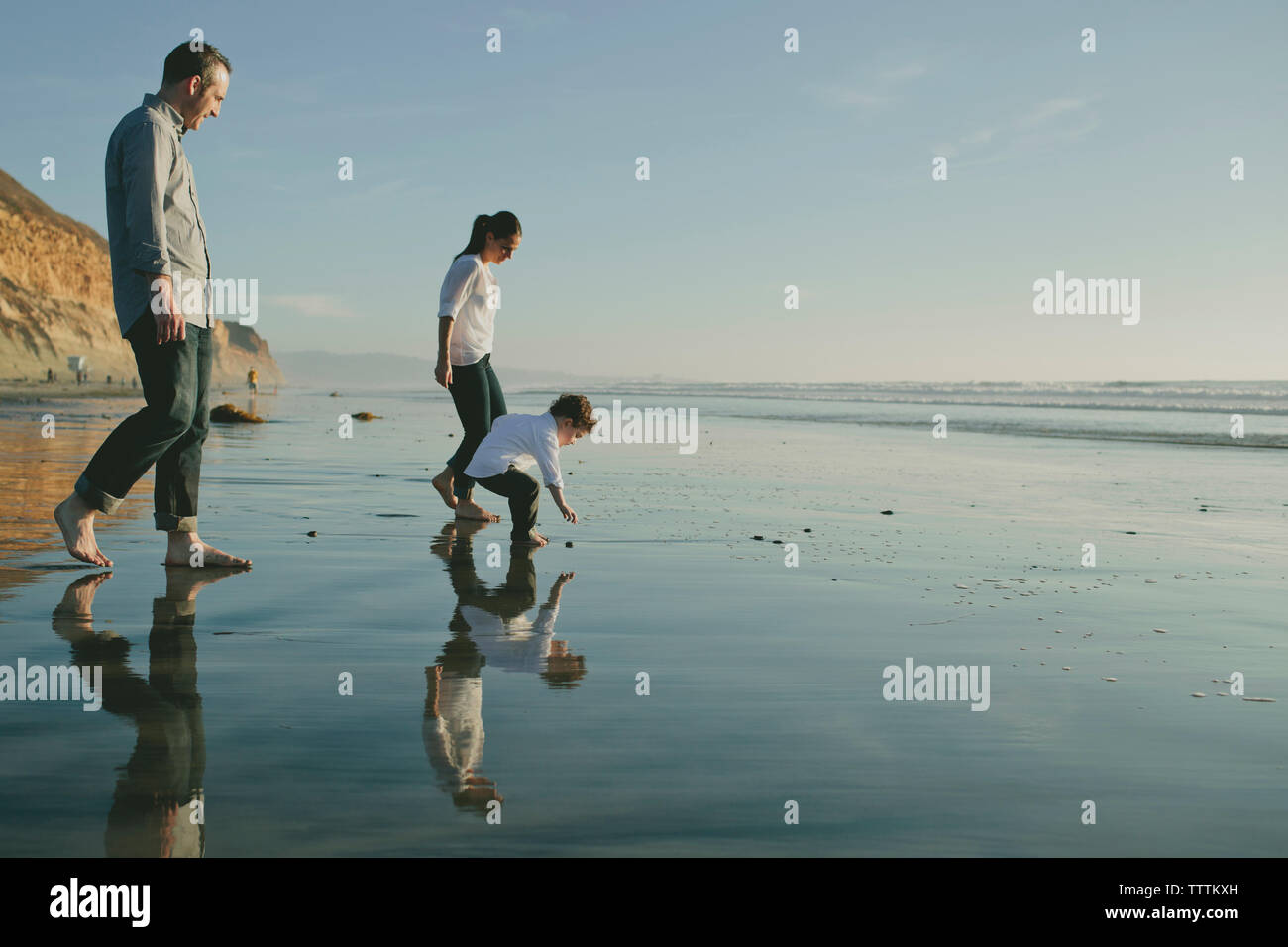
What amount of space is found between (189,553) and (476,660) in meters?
2.09

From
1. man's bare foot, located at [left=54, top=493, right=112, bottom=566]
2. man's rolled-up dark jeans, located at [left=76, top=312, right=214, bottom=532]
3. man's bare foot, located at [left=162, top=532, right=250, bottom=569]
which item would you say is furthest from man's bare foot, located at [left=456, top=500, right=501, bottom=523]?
man's bare foot, located at [left=54, top=493, right=112, bottom=566]

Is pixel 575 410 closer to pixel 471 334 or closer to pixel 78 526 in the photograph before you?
pixel 471 334

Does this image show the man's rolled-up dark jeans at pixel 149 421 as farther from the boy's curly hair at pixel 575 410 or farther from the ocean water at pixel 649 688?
the boy's curly hair at pixel 575 410

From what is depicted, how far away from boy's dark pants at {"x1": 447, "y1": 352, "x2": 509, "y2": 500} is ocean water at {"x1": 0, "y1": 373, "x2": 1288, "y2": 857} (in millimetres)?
379

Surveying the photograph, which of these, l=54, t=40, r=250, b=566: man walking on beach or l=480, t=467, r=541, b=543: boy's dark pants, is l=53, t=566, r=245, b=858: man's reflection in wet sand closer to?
l=54, t=40, r=250, b=566: man walking on beach

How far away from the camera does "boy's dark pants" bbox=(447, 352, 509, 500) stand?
6660mm

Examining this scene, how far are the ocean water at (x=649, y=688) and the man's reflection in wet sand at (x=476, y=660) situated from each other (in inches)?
0.6

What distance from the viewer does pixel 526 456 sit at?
5.92 metres

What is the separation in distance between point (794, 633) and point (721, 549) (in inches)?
75.7

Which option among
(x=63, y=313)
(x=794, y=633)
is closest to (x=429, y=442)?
(x=794, y=633)

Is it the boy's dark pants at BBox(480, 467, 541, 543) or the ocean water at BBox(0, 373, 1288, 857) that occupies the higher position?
the boy's dark pants at BBox(480, 467, 541, 543)

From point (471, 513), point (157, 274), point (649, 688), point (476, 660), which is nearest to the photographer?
point (649, 688)

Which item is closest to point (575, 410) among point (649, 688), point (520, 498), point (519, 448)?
point (519, 448)
